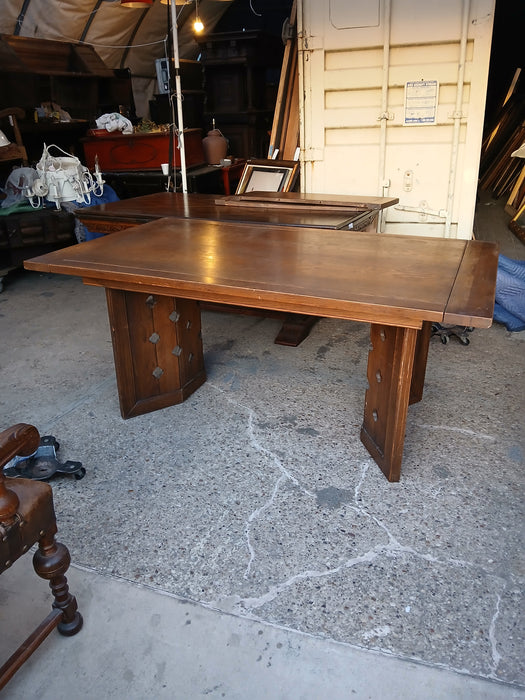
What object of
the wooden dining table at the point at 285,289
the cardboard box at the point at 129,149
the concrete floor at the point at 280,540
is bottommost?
the concrete floor at the point at 280,540

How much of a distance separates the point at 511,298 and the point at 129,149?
4442mm

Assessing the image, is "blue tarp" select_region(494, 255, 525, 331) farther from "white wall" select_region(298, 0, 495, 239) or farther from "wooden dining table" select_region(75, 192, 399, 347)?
"wooden dining table" select_region(75, 192, 399, 347)

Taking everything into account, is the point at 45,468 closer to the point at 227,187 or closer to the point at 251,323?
the point at 251,323

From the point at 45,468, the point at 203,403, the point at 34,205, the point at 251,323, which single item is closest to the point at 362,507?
the point at 203,403

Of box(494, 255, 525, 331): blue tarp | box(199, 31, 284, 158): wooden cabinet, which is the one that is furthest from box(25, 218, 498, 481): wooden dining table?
box(199, 31, 284, 158): wooden cabinet

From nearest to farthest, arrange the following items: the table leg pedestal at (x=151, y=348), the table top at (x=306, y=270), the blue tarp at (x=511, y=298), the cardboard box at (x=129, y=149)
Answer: the table top at (x=306, y=270)
the table leg pedestal at (x=151, y=348)
the blue tarp at (x=511, y=298)
the cardboard box at (x=129, y=149)

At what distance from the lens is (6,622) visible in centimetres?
174

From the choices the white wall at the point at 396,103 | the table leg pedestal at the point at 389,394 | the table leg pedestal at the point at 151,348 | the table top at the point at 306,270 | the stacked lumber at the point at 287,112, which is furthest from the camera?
the stacked lumber at the point at 287,112

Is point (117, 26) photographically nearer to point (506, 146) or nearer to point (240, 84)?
point (240, 84)

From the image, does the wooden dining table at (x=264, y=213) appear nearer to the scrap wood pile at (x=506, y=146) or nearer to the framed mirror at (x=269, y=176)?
the framed mirror at (x=269, y=176)

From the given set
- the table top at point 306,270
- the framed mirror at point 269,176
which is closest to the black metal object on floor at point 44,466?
the table top at point 306,270

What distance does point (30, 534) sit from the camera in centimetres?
144

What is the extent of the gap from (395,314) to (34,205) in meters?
4.40

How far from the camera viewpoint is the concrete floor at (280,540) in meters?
1.58
